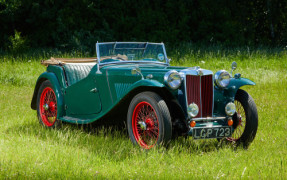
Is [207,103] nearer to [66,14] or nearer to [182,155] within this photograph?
[182,155]

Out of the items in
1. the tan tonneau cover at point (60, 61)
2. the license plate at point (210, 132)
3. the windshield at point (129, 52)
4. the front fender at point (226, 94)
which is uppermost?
the windshield at point (129, 52)

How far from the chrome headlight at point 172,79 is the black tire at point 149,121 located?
21 cm

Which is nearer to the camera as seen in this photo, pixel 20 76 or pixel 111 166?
pixel 111 166

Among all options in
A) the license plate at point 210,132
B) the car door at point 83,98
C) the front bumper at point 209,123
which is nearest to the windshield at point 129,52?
the car door at point 83,98

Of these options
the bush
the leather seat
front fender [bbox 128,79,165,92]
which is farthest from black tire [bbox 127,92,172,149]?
the bush

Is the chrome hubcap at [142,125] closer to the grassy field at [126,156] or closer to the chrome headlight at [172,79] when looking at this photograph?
the grassy field at [126,156]

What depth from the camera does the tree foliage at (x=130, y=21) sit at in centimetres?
1830

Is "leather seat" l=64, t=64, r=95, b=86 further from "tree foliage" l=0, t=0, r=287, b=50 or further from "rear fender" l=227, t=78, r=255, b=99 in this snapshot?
"tree foliage" l=0, t=0, r=287, b=50

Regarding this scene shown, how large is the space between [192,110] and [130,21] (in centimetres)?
1559

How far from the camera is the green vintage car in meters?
4.46

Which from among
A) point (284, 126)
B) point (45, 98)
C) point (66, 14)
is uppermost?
point (66, 14)

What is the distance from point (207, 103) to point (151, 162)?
3.82ft

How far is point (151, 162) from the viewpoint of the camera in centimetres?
407

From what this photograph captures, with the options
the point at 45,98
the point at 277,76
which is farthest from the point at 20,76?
the point at 277,76
